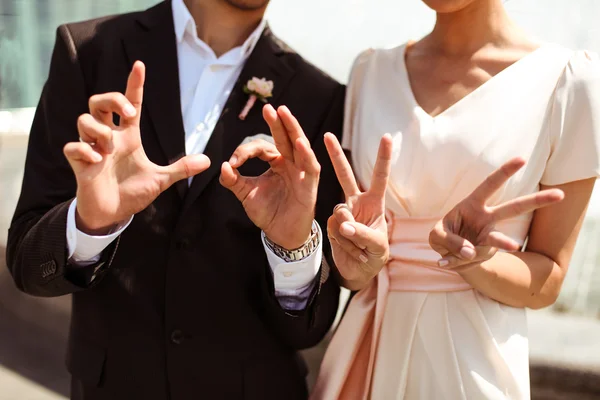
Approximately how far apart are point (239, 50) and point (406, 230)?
25.5 inches

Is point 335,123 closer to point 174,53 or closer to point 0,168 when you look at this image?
point 174,53

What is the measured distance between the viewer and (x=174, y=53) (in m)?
1.80

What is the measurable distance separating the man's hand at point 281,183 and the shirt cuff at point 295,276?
0.06 metres

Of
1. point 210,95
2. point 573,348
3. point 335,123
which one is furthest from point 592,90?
point 573,348

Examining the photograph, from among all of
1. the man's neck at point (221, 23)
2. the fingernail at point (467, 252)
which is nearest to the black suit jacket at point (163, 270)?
the man's neck at point (221, 23)

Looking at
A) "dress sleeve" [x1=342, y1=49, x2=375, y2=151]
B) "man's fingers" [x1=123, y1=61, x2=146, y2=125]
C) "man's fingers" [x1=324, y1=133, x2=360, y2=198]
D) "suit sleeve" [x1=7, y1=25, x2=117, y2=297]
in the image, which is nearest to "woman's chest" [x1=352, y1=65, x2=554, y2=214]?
"dress sleeve" [x1=342, y1=49, x2=375, y2=151]

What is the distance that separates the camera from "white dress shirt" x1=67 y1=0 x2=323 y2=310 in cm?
170

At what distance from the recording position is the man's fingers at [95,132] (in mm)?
1339

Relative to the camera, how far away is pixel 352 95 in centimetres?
187

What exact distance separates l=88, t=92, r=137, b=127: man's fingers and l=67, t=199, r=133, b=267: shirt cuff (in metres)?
0.25

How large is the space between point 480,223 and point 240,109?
0.70 metres

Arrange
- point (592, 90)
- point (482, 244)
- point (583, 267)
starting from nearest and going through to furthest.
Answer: point (482, 244) → point (592, 90) → point (583, 267)

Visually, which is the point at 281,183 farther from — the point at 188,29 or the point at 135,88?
the point at 188,29

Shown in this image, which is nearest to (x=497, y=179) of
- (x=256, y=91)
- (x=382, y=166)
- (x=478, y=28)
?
(x=382, y=166)
